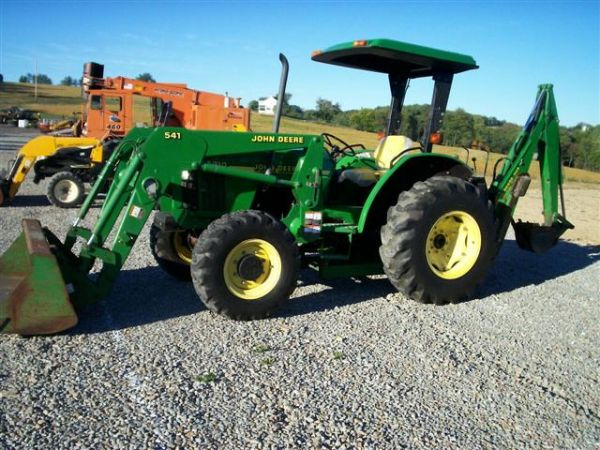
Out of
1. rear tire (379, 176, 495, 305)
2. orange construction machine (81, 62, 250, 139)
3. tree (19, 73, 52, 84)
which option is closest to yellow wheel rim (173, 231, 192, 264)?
rear tire (379, 176, 495, 305)

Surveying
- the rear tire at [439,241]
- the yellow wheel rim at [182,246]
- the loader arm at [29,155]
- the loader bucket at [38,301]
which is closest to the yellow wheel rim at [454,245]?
the rear tire at [439,241]

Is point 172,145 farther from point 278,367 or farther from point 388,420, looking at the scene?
point 388,420

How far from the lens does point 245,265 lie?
4.58m

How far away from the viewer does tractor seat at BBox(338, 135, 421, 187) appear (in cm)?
559

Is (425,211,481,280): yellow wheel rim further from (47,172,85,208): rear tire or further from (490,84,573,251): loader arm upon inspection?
(47,172,85,208): rear tire

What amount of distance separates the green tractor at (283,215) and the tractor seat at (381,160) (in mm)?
15

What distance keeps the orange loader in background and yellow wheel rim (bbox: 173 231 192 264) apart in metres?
2.28

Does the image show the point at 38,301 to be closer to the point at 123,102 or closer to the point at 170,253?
the point at 170,253

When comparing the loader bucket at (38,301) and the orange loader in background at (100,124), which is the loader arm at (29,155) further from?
the loader bucket at (38,301)

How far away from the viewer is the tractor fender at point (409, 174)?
18.1 ft

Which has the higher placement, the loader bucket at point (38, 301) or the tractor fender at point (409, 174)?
the tractor fender at point (409, 174)

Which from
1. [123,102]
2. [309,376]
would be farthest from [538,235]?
[123,102]

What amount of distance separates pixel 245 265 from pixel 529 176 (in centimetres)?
362

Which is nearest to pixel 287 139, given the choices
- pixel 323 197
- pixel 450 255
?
pixel 323 197
